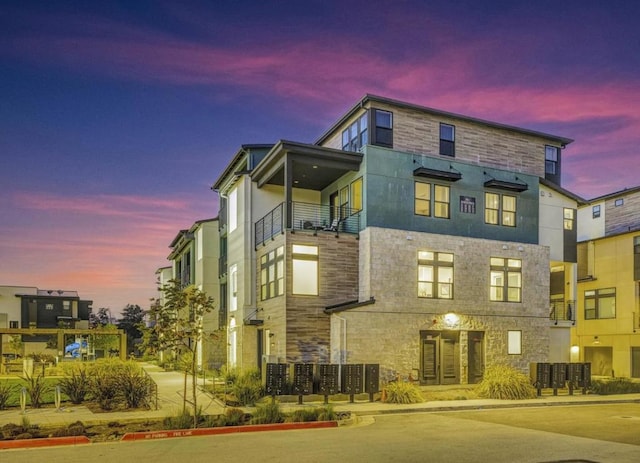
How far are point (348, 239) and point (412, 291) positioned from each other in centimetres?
331

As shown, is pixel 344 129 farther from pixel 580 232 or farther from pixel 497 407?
pixel 580 232

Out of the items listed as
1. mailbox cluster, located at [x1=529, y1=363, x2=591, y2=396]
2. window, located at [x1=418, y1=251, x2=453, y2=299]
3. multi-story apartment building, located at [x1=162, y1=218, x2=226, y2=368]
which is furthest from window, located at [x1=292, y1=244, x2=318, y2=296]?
multi-story apartment building, located at [x1=162, y1=218, x2=226, y2=368]

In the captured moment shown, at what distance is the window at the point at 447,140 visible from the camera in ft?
84.7

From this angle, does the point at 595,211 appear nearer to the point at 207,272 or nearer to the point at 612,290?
the point at 612,290

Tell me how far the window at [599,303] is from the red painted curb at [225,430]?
83.8 ft

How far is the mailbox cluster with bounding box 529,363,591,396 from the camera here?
21.3m

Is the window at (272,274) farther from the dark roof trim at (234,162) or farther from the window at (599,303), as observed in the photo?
the window at (599,303)

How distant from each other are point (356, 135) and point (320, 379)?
1143 cm

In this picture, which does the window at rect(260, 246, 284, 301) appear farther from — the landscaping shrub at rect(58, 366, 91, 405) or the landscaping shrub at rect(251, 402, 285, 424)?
the landscaping shrub at rect(251, 402, 285, 424)

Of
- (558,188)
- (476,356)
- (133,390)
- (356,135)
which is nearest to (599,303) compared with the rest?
(558,188)

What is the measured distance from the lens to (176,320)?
1402cm

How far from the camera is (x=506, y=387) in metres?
20.1

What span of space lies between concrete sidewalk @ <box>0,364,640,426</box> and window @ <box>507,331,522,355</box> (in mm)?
3711

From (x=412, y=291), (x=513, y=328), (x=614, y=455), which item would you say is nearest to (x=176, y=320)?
(x=614, y=455)
